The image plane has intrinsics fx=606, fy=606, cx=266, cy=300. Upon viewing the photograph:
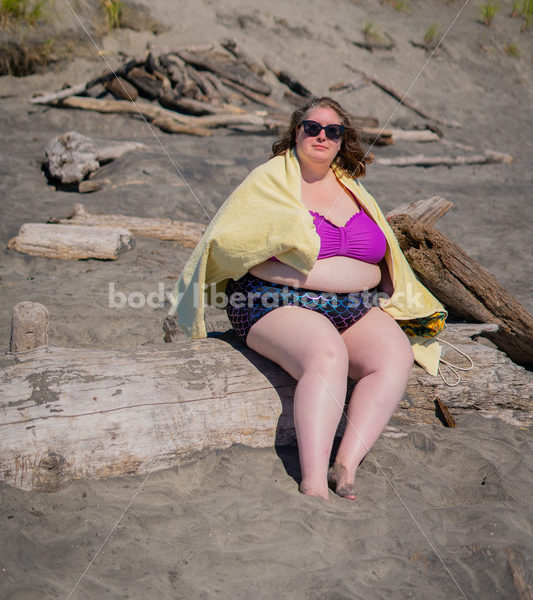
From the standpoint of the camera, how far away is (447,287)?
3.78 metres

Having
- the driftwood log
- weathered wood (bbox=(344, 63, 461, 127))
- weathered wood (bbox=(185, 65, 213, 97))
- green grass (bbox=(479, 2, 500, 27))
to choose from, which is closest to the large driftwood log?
weathered wood (bbox=(185, 65, 213, 97))

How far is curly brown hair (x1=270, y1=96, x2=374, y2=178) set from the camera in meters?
3.30

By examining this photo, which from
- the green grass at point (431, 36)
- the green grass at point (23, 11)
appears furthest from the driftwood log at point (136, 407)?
the green grass at point (431, 36)

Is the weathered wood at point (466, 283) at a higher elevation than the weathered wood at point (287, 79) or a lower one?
higher

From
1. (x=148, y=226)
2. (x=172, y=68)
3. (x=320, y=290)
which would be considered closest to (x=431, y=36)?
(x=172, y=68)

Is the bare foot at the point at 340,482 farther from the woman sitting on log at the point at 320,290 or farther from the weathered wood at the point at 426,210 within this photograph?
the weathered wood at the point at 426,210

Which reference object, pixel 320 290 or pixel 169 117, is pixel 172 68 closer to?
pixel 169 117

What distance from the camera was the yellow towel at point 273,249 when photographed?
9.74 ft

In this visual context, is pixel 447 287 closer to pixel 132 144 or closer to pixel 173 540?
pixel 173 540

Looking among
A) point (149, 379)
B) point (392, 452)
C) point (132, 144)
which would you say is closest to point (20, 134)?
point (132, 144)

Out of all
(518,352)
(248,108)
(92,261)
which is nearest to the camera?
(518,352)

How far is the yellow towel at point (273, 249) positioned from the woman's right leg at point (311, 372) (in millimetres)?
289

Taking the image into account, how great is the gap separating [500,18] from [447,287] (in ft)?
55.7

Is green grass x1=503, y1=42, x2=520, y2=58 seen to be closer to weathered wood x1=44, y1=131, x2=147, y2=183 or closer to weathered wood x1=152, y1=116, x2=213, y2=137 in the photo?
weathered wood x1=152, y1=116, x2=213, y2=137
